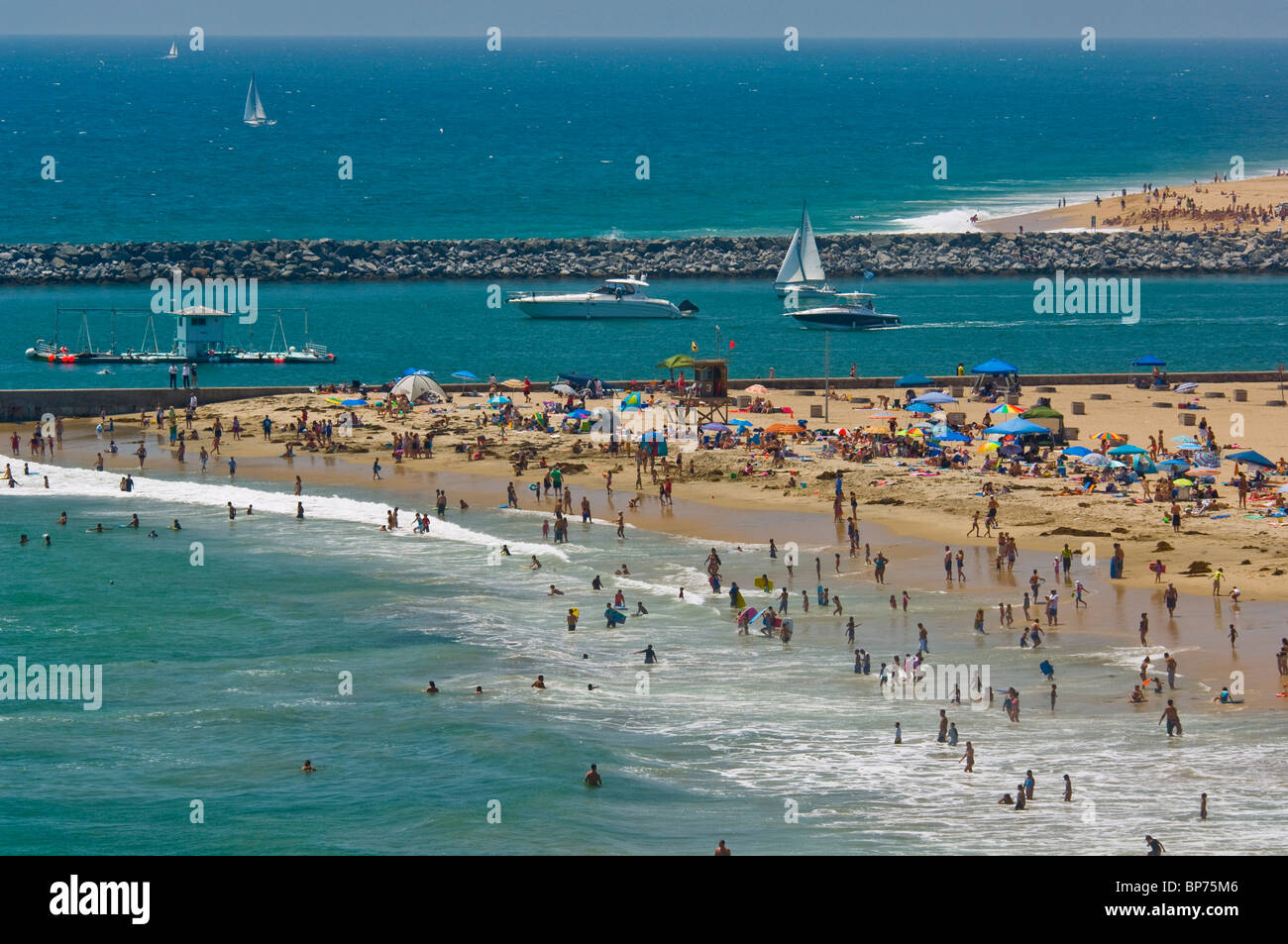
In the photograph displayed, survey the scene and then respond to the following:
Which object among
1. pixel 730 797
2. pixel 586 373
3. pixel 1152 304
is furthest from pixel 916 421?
pixel 1152 304

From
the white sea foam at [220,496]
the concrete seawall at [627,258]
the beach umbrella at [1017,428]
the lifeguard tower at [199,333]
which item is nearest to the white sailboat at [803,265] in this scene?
the concrete seawall at [627,258]

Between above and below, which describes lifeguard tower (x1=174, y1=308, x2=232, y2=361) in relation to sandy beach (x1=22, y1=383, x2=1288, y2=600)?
above

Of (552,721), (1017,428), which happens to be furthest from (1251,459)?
(552,721)

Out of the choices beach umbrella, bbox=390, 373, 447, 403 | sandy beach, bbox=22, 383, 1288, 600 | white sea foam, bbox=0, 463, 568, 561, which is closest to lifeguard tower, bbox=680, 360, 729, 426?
sandy beach, bbox=22, 383, 1288, 600

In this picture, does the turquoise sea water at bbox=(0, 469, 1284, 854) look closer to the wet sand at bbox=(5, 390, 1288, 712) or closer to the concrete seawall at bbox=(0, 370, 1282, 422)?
the wet sand at bbox=(5, 390, 1288, 712)

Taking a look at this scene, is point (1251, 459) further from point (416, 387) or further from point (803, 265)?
point (803, 265)

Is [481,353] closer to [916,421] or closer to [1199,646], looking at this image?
[916,421]

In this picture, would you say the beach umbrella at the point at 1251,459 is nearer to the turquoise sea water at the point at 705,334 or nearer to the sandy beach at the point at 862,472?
the sandy beach at the point at 862,472
